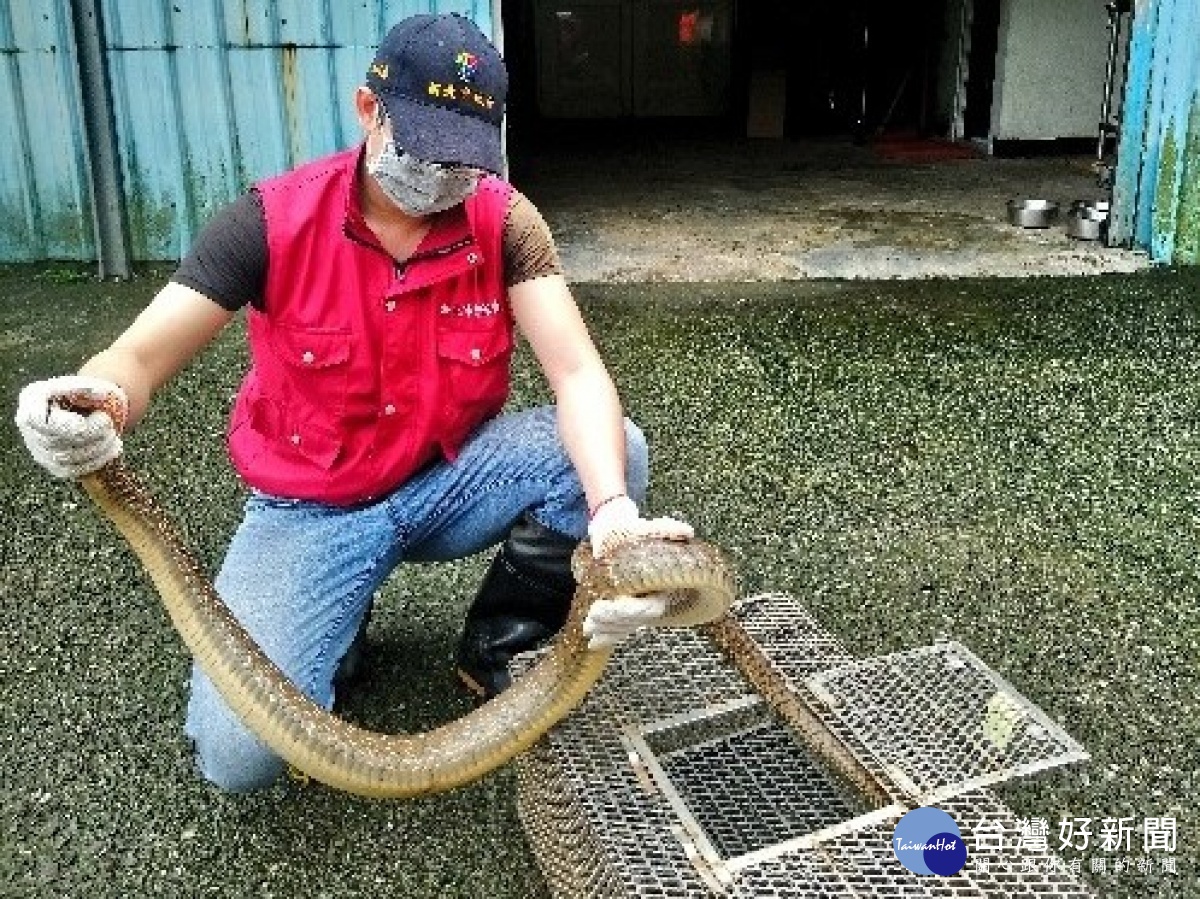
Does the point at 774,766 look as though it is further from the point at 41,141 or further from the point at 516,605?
the point at 41,141

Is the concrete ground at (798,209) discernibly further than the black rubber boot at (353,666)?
Yes

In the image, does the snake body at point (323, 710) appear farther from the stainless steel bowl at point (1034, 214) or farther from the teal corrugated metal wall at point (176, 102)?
the stainless steel bowl at point (1034, 214)

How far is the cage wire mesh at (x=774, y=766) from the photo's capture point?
5.93 feet

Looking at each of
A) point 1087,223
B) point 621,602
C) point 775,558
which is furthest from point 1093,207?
point 621,602

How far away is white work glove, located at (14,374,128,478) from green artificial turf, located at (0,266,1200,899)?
2.59 ft

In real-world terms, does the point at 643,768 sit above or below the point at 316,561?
below

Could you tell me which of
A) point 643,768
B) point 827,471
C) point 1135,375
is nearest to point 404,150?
point 643,768

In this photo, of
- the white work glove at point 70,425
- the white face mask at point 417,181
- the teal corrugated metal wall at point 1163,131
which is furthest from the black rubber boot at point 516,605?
the teal corrugated metal wall at point 1163,131

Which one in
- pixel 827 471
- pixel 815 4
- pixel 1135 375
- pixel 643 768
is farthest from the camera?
pixel 815 4

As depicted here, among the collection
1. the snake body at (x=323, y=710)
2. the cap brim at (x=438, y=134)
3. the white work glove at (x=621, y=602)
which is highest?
the cap brim at (x=438, y=134)

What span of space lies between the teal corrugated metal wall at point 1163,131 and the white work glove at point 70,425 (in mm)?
6135

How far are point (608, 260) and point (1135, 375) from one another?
3060 millimetres

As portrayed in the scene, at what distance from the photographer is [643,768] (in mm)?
2061

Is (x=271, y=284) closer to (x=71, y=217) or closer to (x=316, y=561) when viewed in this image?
(x=316, y=561)
